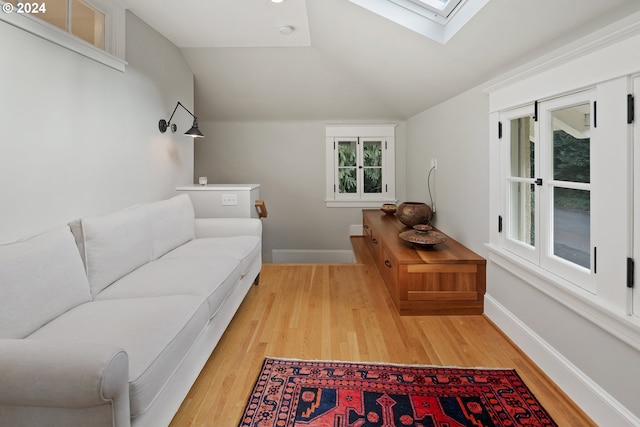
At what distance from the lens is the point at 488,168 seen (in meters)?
2.51

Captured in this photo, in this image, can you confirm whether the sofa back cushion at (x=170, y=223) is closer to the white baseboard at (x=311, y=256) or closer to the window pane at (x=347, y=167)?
the white baseboard at (x=311, y=256)

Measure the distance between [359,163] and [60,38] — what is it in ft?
11.8

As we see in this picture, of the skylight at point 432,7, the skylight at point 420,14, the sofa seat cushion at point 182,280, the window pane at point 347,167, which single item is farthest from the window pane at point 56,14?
the window pane at point 347,167

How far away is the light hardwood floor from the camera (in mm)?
1647

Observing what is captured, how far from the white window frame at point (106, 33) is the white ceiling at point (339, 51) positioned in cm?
18

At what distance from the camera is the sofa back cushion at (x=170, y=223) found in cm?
249

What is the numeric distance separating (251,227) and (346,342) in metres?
1.47

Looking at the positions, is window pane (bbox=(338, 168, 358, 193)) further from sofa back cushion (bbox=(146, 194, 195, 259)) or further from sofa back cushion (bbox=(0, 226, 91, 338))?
sofa back cushion (bbox=(0, 226, 91, 338))

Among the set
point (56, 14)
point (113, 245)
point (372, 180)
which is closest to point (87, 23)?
point (56, 14)

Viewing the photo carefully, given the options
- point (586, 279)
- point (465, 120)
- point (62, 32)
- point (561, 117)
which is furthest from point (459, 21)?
point (62, 32)

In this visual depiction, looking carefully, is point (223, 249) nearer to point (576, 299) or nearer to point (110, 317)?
point (110, 317)

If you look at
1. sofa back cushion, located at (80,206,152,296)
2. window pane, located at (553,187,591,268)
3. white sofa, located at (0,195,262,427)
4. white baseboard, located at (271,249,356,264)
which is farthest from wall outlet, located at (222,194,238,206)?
window pane, located at (553,187,591,268)

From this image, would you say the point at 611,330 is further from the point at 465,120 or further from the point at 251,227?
the point at 251,227

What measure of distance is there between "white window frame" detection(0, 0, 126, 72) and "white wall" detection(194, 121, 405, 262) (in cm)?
223
